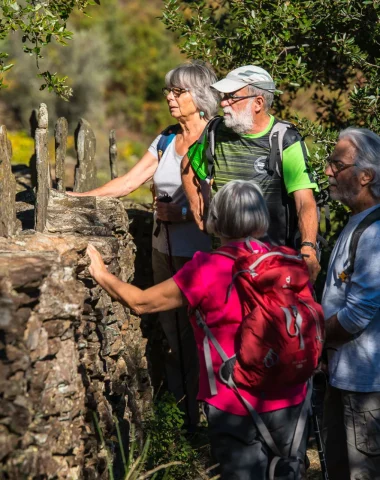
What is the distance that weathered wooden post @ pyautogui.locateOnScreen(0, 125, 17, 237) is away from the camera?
445 centimetres

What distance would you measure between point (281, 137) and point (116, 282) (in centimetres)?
145

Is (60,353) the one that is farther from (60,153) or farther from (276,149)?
(60,153)

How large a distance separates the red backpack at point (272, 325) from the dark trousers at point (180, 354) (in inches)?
90.5

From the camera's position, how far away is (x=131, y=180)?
5.85 meters

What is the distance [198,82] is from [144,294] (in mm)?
2131

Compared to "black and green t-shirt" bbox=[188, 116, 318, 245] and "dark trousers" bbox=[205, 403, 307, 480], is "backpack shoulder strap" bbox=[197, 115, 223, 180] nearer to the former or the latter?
"black and green t-shirt" bbox=[188, 116, 318, 245]

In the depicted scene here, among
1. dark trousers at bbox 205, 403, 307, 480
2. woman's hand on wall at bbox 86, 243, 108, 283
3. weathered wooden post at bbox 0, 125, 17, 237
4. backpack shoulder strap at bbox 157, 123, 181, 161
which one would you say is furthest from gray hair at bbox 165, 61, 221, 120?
dark trousers at bbox 205, 403, 307, 480

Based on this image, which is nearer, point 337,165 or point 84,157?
point 337,165

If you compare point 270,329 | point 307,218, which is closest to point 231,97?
point 307,218

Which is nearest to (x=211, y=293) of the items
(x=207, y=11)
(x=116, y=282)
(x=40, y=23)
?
(x=116, y=282)

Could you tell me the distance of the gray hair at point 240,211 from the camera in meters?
3.67

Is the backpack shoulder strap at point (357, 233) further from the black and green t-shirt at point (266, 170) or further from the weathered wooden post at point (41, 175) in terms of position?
the weathered wooden post at point (41, 175)

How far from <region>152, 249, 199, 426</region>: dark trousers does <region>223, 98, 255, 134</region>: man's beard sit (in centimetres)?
128

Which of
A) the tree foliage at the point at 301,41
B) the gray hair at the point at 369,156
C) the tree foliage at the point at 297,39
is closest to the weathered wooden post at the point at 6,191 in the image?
the gray hair at the point at 369,156
